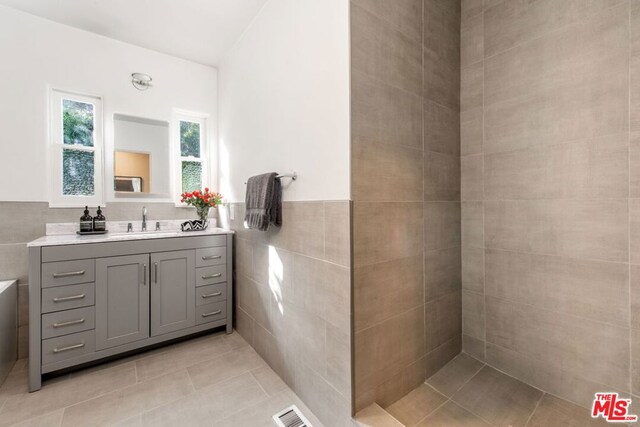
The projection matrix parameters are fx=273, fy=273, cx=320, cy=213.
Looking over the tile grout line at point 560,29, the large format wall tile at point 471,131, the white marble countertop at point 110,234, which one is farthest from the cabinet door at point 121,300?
the tile grout line at point 560,29

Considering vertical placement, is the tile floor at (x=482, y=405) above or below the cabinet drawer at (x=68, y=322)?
below

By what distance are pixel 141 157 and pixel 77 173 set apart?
49 cm

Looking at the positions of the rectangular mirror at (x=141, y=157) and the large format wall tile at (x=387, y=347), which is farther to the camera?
the rectangular mirror at (x=141, y=157)

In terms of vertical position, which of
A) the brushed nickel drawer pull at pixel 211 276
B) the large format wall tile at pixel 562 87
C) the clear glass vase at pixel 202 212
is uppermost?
the large format wall tile at pixel 562 87

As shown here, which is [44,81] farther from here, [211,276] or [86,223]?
[211,276]

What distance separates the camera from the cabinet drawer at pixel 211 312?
2.29 m

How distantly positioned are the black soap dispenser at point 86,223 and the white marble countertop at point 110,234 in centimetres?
7

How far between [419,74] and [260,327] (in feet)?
6.61

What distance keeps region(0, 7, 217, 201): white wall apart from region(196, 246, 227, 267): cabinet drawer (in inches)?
49.8

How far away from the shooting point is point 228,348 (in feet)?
7.18

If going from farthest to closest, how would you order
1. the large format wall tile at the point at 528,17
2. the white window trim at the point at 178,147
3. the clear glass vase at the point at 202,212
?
the white window trim at the point at 178,147
the clear glass vase at the point at 202,212
the large format wall tile at the point at 528,17

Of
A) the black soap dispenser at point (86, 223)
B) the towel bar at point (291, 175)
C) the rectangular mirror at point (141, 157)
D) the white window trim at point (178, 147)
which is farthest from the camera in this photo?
the white window trim at point (178, 147)

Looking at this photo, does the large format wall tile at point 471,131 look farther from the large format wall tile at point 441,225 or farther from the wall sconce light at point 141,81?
the wall sconce light at point 141,81

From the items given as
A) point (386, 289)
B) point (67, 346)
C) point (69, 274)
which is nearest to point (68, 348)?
point (67, 346)
